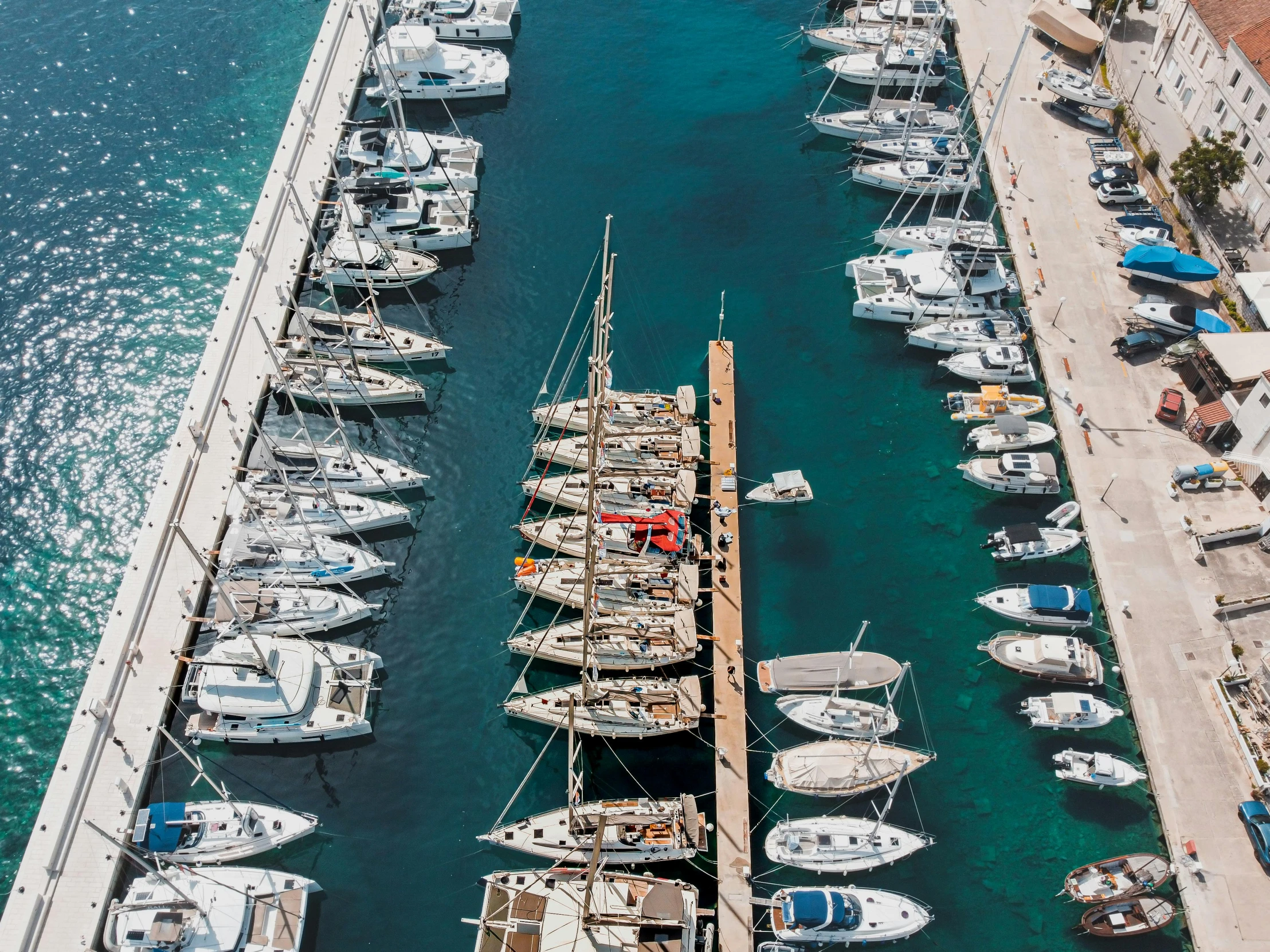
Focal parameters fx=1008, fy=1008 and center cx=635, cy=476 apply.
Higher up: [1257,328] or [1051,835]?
[1257,328]

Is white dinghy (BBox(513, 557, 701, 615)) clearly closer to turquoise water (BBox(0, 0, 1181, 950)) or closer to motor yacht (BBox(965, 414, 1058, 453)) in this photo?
turquoise water (BBox(0, 0, 1181, 950))

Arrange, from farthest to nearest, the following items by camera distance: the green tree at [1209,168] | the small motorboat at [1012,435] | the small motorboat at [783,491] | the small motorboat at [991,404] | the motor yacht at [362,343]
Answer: the green tree at [1209,168], the motor yacht at [362,343], the small motorboat at [991,404], the small motorboat at [1012,435], the small motorboat at [783,491]

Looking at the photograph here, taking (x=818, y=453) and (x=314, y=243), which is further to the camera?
A: (x=314, y=243)

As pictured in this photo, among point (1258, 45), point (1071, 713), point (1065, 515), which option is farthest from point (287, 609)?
point (1258, 45)

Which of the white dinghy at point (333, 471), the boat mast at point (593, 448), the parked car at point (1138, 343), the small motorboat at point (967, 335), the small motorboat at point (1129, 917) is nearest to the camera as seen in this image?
the small motorboat at point (1129, 917)

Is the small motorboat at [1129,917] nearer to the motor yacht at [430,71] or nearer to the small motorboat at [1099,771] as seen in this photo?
the small motorboat at [1099,771]

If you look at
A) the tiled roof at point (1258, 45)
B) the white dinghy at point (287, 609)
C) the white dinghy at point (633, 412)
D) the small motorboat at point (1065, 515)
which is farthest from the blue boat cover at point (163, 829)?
the tiled roof at point (1258, 45)

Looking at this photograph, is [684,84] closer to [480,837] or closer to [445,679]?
[445,679]

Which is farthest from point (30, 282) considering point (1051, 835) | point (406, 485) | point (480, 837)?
point (1051, 835)
